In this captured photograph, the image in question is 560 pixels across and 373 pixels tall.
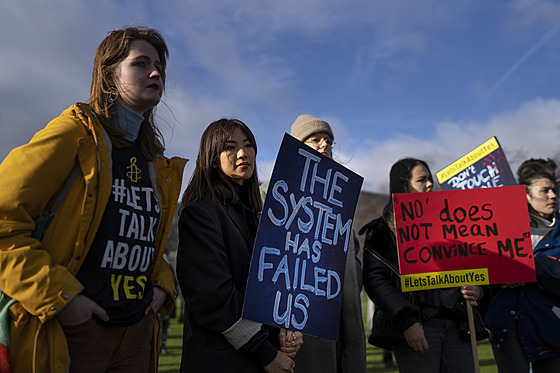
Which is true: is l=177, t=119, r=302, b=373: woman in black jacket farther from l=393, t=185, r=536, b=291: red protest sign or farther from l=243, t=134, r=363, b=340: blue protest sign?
l=393, t=185, r=536, b=291: red protest sign

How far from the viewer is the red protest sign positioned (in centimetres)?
304

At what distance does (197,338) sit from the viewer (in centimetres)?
215

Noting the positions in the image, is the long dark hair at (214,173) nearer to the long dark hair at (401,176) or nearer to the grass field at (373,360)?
the long dark hair at (401,176)

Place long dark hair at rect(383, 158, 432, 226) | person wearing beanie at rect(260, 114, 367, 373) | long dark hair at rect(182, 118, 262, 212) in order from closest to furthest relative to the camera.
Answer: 1. long dark hair at rect(182, 118, 262, 212)
2. person wearing beanie at rect(260, 114, 367, 373)
3. long dark hair at rect(383, 158, 432, 226)

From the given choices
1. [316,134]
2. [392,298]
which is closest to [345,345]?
[392,298]

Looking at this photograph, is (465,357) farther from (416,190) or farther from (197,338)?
(197,338)

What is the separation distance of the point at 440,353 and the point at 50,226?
248 centimetres

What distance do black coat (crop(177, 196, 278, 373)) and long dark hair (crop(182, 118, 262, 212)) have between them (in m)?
0.11

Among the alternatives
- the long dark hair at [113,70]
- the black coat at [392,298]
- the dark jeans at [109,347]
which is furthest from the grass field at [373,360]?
the long dark hair at [113,70]

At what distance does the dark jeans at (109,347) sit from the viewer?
1.82 m

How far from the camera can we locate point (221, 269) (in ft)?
6.98

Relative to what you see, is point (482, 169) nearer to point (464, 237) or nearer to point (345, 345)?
point (464, 237)

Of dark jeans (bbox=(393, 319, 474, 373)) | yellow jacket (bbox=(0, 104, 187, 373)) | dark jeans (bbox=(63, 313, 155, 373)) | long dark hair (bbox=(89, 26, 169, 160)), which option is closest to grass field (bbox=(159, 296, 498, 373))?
dark jeans (bbox=(393, 319, 474, 373))

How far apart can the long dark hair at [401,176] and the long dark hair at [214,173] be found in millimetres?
1295
